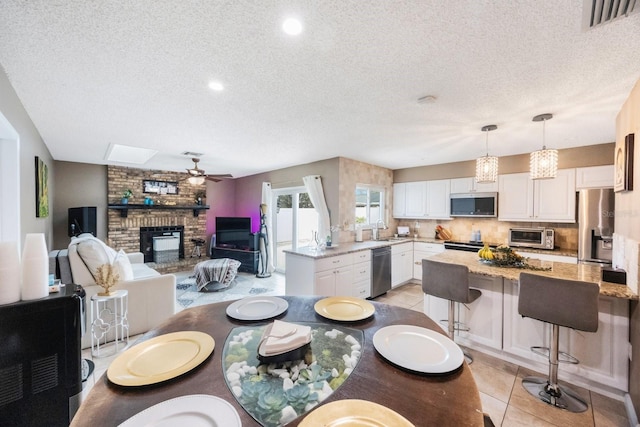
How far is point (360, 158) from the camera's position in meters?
4.59

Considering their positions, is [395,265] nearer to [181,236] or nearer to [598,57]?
[598,57]

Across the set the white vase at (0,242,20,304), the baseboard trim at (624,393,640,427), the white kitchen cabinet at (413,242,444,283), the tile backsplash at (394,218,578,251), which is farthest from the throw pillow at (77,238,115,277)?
the tile backsplash at (394,218,578,251)

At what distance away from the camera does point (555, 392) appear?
1.98 metres

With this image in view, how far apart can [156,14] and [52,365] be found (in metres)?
2.09

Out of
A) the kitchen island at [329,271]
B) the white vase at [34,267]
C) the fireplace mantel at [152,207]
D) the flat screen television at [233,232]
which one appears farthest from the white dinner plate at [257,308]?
the fireplace mantel at [152,207]

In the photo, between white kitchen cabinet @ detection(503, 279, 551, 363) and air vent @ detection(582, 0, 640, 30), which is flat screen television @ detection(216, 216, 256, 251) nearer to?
white kitchen cabinet @ detection(503, 279, 551, 363)

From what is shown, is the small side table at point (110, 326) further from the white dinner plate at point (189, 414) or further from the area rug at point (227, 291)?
the white dinner plate at point (189, 414)

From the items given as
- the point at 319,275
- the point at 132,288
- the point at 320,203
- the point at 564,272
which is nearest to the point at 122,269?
the point at 132,288

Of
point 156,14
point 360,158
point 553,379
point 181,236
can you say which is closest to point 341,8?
point 156,14

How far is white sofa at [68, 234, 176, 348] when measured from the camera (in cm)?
282

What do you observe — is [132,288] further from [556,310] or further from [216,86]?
[556,310]

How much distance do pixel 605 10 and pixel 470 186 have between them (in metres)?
3.80

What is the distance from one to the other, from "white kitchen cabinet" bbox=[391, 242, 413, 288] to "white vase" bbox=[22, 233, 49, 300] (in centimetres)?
427

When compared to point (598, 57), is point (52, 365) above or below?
below
